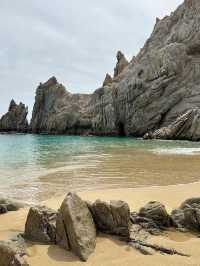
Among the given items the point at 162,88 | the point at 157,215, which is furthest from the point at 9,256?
the point at 162,88

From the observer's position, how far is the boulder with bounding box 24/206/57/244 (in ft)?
19.2

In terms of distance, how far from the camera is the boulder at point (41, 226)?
19.2ft

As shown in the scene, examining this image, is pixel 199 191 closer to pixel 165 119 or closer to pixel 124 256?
pixel 124 256

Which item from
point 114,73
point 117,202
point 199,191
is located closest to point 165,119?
point 114,73

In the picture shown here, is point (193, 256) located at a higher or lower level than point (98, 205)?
lower

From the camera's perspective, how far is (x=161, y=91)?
2955 inches

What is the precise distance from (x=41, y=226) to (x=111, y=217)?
1258mm

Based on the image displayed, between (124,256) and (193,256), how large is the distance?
3.41 ft

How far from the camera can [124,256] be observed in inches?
204

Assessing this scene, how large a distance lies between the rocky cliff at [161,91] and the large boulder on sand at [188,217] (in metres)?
53.1

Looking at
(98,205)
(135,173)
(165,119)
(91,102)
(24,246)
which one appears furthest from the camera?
(91,102)

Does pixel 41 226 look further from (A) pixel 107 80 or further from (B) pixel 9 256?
(A) pixel 107 80

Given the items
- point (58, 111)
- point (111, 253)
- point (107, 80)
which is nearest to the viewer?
point (111, 253)

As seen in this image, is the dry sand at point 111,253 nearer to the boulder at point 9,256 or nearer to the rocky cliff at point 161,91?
the boulder at point 9,256
